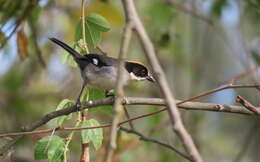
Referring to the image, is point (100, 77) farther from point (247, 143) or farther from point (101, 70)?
point (247, 143)

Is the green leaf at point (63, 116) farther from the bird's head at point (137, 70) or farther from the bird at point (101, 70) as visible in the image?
the bird's head at point (137, 70)

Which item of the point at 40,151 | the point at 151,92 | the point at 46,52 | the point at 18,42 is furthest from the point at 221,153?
the point at 40,151

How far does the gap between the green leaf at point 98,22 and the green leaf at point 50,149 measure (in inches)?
29.8

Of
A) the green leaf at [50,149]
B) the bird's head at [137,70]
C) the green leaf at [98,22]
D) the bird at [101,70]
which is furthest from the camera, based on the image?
the bird's head at [137,70]

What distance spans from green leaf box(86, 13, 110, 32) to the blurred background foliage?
853 millimetres

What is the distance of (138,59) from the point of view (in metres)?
6.03

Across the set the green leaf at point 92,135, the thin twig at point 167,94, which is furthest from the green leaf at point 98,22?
the thin twig at point 167,94

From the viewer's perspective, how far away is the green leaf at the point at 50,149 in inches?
85.1

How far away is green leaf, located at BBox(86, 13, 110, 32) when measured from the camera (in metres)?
2.68

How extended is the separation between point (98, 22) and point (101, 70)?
479 millimetres

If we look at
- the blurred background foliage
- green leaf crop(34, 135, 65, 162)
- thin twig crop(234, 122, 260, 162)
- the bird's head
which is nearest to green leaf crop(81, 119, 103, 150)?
green leaf crop(34, 135, 65, 162)

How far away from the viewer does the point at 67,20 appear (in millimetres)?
5910

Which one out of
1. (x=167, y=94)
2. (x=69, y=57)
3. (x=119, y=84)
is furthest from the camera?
(x=69, y=57)

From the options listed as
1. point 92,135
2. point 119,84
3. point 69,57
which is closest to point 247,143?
point 69,57
